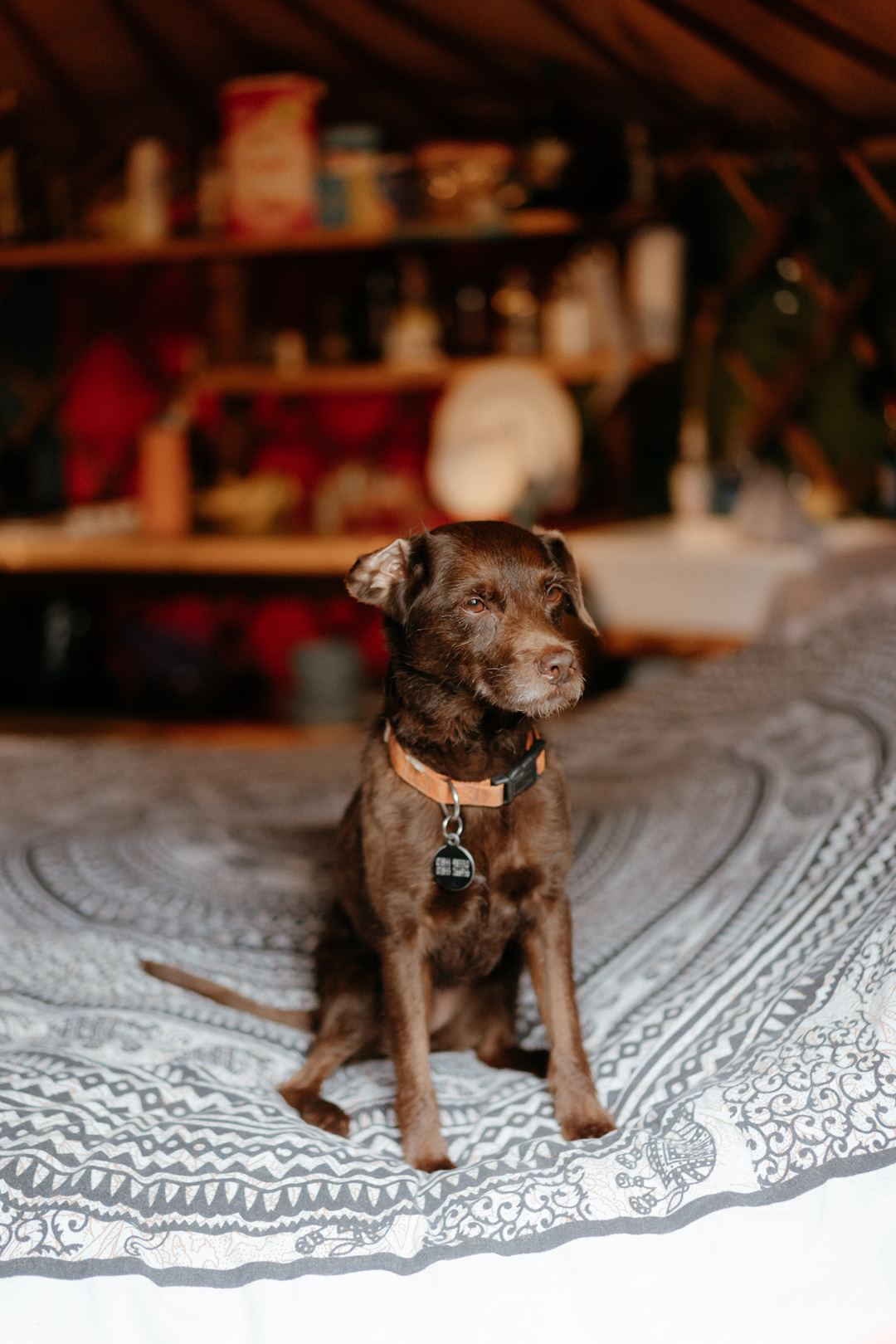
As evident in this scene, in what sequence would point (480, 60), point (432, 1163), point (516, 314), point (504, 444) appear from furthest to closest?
point (516, 314), point (504, 444), point (480, 60), point (432, 1163)

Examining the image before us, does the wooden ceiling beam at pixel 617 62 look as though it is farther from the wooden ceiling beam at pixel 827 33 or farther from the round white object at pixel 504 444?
the round white object at pixel 504 444

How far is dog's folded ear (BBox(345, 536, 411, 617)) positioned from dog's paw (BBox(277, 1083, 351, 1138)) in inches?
15.3

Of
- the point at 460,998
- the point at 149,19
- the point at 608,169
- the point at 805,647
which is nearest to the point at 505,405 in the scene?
the point at 608,169

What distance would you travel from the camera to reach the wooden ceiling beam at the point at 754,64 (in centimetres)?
135

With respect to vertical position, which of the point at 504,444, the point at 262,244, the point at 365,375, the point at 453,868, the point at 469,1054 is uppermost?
the point at 262,244

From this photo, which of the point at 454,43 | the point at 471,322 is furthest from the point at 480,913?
the point at 471,322

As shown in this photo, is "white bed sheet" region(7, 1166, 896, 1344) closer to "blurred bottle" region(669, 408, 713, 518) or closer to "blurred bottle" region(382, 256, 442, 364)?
"blurred bottle" region(669, 408, 713, 518)

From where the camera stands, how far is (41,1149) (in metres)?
0.81

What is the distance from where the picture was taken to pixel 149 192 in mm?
2756

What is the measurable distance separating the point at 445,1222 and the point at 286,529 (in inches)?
91.2

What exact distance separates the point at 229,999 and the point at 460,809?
338 mm

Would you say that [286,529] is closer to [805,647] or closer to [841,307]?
[841,307]

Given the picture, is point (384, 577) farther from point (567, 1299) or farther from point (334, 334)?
point (334, 334)

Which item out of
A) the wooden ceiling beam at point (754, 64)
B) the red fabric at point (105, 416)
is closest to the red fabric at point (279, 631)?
the red fabric at point (105, 416)
